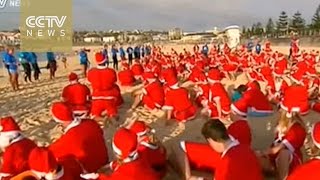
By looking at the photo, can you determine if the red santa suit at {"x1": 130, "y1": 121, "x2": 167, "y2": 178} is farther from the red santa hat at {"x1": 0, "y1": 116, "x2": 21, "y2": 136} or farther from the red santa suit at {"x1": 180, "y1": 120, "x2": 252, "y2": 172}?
the red santa hat at {"x1": 0, "y1": 116, "x2": 21, "y2": 136}

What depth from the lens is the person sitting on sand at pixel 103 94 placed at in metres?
8.36

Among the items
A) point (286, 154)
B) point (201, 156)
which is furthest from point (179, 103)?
point (286, 154)

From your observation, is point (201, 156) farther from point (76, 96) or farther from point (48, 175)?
point (76, 96)

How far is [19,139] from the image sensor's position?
4.44 meters

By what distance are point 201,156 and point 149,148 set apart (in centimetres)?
55

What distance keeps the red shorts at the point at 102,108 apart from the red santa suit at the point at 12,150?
3.84m

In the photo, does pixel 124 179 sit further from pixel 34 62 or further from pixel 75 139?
pixel 34 62

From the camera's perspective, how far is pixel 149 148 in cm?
487

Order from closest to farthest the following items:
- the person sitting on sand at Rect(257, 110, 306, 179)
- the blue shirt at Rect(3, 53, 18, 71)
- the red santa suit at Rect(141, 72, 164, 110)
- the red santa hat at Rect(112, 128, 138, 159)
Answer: the red santa hat at Rect(112, 128, 138, 159)
the person sitting on sand at Rect(257, 110, 306, 179)
the red santa suit at Rect(141, 72, 164, 110)
the blue shirt at Rect(3, 53, 18, 71)

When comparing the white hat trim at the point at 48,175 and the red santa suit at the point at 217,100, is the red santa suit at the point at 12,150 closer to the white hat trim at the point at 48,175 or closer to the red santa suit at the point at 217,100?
the white hat trim at the point at 48,175

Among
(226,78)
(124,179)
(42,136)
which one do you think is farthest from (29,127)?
(226,78)

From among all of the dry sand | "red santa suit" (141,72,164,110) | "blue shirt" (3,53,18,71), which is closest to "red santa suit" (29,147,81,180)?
the dry sand

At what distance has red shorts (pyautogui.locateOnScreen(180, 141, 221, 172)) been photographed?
16.2ft

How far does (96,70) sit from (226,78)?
859 cm
